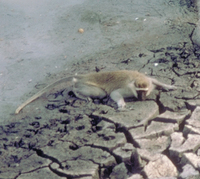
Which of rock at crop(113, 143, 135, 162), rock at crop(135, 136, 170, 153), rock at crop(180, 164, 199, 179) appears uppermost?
rock at crop(180, 164, 199, 179)

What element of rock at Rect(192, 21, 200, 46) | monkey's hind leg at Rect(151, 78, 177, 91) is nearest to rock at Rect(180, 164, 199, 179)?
monkey's hind leg at Rect(151, 78, 177, 91)

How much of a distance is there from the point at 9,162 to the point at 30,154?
284mm

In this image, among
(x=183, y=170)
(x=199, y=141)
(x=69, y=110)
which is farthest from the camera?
(x=69, y=110)

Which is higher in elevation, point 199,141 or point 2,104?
point 199,141

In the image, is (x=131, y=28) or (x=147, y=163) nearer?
(x=147, y=163)

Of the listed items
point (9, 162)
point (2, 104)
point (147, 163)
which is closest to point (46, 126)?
point (9, 162)

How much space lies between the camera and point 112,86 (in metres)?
6.00

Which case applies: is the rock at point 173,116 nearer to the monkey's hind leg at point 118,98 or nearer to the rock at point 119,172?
the monkey's hind leg at point 118,98

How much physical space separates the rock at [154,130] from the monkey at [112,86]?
2.54 ft

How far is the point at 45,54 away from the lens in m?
7.88

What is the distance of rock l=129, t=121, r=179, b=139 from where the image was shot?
4824 millimetres

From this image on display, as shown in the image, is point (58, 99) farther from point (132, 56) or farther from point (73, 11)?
point (73, 11)

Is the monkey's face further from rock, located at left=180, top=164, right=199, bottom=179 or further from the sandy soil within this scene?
rock, located at left=180, top=164, right=199, bottom=179

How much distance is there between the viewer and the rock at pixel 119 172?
4.30 m
